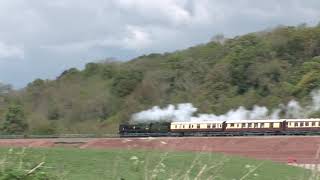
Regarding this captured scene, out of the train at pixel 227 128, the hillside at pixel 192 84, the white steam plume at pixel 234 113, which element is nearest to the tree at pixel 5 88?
the hillside at pixel 192 84

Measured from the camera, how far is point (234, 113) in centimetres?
6931

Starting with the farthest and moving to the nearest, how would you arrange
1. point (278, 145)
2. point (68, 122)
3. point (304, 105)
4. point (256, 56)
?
point (68, 122) < point (256, 56) < point (304, 105) < point (278, 145)

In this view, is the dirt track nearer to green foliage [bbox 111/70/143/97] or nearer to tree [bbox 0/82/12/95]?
green foliage [bbox 111/70/143/97]

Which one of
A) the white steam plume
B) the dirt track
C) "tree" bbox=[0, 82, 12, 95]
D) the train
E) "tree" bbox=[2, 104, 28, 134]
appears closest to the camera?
the dirt track

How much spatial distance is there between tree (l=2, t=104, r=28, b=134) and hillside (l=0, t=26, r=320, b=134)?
1777mm

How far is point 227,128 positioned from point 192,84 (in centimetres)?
2691

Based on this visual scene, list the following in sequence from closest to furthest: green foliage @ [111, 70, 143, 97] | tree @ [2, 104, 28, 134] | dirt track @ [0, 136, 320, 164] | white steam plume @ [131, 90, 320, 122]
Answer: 1. dirt track @ [0, 136, 320, 164]
2. white steam plume @ [131, 90, 320, 122]
3. tree @ [2, 104, 28, 134]
4. green foliage @ [111, 70, 143, 97]

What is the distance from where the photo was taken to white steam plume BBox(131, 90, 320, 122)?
213 feet

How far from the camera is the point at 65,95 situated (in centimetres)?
9238

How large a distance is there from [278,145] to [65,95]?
51.6 metres

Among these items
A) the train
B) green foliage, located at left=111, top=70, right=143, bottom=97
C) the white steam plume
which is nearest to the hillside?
green foliage, located at left=111, top=70, right=143, bottom=97

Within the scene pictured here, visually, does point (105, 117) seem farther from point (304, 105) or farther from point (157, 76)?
point (304, 105)

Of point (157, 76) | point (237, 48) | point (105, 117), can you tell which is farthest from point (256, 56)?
point (105, 117)

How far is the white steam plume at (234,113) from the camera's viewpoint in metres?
64.9
